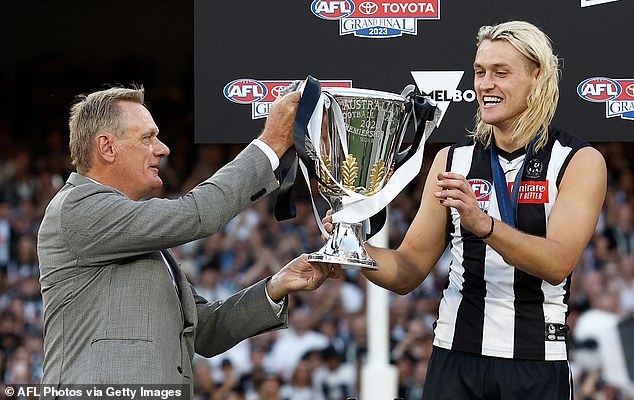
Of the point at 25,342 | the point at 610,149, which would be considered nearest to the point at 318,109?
the point at 25,342

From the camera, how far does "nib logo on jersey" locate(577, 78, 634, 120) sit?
11.4 ft

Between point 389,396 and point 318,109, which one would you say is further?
point 389,396

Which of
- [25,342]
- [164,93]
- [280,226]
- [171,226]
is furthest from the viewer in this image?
[164,93]

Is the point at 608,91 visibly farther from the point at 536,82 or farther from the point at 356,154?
the point at 356,154

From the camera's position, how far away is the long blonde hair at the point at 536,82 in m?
2.91

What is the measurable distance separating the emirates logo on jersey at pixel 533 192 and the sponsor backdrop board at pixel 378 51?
25.0 inches

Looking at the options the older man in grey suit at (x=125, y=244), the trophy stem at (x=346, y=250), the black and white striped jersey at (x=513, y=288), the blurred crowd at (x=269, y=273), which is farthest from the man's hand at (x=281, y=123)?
the blurred crowd at (x=269, y=273)

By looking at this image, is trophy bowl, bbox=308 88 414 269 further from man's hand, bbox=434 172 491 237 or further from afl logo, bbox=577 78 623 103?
afl logo, bbox=577 78 623 103

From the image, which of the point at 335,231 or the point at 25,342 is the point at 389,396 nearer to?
the point at 335,231

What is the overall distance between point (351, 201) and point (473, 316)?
1.63 feet

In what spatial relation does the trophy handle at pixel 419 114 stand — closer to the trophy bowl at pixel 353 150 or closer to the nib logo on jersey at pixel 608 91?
the trophy bowl at pixel 353 150

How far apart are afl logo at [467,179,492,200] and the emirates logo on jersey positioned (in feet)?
0.34

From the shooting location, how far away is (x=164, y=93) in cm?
917

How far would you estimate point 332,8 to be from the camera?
3.54 meters
